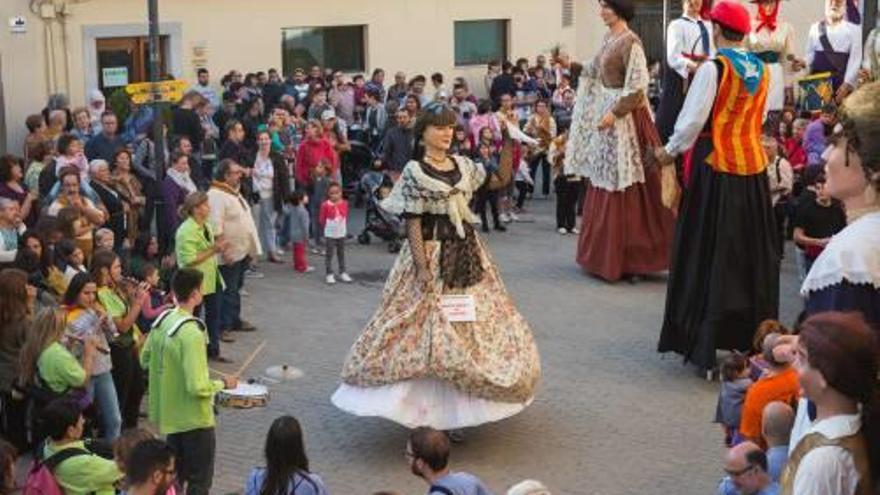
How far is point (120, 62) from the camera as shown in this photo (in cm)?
2183

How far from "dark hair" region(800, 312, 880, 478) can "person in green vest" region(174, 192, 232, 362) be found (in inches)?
304

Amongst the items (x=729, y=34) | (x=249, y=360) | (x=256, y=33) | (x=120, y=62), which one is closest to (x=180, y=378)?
(x=249, y=360)

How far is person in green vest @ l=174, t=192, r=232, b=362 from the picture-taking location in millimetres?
11211

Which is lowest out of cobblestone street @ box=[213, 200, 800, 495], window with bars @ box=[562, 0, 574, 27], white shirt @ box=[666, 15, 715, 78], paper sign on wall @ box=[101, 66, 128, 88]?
cobblestone street @ box=[213, 200, 800, 495]

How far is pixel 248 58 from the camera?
77.0 feet

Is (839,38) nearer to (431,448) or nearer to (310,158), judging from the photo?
(310,158)

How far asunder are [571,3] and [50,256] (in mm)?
19445

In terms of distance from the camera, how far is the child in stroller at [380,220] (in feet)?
53.8

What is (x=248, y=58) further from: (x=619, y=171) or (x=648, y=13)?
(x=619, y=171)

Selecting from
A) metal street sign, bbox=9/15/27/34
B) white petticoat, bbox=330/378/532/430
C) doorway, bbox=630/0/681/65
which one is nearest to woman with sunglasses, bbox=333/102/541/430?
white petticoat, bbox=330/378/532/430

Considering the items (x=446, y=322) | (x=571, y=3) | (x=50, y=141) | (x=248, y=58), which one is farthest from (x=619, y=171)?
(x=571, y=3)

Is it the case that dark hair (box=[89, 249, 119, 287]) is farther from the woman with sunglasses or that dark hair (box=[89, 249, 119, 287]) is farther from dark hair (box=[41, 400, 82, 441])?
dark hair (box=[41, 400, 82, 441])

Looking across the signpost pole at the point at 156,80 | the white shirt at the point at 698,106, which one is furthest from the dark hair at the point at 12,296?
the white shirt at the point at 698,106

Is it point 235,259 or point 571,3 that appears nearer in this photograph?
point 235,259
